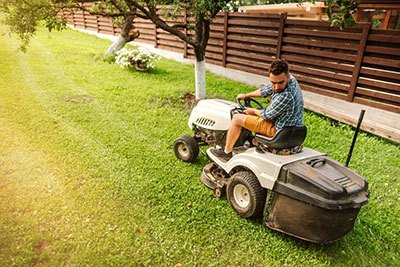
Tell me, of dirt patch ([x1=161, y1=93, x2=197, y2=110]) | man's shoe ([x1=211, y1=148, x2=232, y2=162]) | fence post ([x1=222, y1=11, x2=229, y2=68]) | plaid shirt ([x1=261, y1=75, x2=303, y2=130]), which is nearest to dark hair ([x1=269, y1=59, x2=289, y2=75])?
plaid shirt ([x1=261, y1=75, x2=303, y2=130])

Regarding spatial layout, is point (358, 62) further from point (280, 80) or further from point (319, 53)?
point (280, 80)

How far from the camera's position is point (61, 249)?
2.87 meters

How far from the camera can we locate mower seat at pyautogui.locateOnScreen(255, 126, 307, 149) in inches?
118

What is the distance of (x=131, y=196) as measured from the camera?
3.67 meters

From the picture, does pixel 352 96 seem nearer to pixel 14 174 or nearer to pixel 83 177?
pixel 83 177

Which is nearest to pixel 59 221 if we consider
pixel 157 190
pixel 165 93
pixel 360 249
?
pixel 157 190

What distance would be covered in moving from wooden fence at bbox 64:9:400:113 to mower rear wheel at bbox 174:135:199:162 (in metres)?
3.86

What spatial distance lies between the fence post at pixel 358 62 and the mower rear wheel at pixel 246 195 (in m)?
4.39

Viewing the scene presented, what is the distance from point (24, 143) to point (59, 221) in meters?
2.13

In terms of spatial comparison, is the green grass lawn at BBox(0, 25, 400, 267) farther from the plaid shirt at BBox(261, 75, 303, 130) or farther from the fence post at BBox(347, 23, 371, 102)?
the plaid shirt at BBox(261, 75, 303, 130)

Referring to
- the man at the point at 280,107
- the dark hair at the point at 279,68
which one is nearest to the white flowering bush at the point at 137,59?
the man at the point at 280,107

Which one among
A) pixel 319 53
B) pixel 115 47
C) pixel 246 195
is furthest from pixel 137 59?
pixel 246 195

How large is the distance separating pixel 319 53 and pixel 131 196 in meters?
5.46

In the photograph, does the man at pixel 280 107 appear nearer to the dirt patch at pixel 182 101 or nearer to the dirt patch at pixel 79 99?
the dirt patch at pixel 182 101
